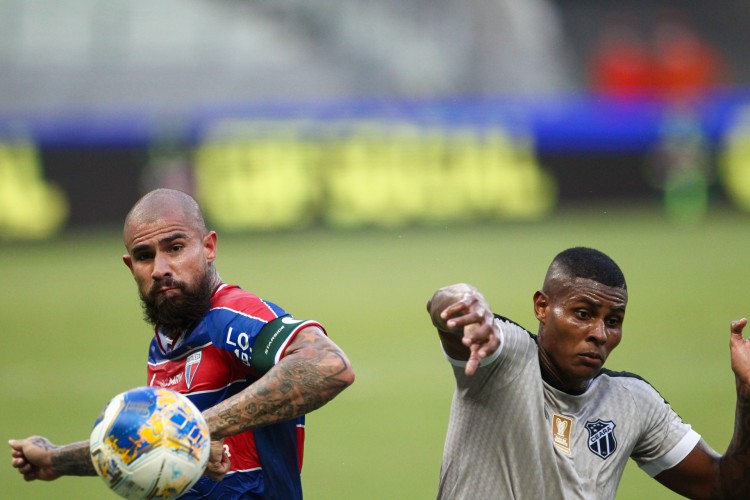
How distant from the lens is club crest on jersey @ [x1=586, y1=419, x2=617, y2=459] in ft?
12.5

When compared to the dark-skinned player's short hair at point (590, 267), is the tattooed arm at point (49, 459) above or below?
below

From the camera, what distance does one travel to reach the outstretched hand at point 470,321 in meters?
3.17

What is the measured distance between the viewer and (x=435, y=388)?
33.6ft

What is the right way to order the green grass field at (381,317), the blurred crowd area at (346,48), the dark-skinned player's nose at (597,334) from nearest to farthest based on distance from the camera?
the dark-skinned player's nose at (597,334) → the green grass field at (381,317) → the blurred crowd area at (346,48)

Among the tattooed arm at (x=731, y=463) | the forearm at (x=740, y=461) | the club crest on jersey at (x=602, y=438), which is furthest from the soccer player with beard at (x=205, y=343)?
the forearm at (x=740, y=461)

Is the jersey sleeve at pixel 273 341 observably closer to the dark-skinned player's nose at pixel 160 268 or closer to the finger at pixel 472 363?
the dark-skinned player's nose at pixel 160 268

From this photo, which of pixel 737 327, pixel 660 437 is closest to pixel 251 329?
pixel 660 437

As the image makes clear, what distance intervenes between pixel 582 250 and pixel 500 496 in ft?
3.07

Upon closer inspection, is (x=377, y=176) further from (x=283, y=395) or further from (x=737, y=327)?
(x=283, y=395)

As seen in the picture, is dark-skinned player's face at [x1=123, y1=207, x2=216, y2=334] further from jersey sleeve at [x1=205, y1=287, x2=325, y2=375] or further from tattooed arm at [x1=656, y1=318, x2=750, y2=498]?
tattooed arm at [x1=656, y1=318, x2=750, y2=498]

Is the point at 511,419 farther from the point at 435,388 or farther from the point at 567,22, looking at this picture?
the point at 567,22

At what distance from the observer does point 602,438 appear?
3840 millimetres

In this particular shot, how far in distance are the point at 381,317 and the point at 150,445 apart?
9.31m

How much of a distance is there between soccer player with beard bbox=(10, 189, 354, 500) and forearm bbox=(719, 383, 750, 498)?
162 cm
